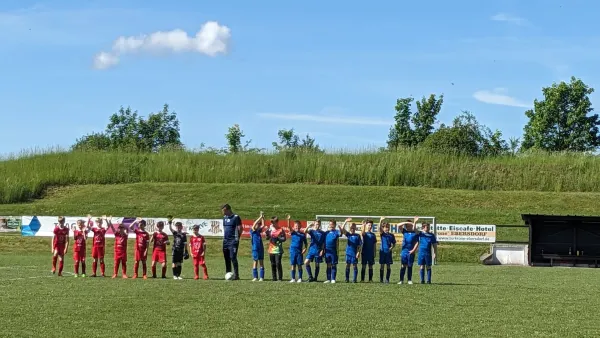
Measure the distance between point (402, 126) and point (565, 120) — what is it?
17.8 meters

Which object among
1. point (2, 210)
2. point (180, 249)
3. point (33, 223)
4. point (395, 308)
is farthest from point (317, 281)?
point (2, 210)

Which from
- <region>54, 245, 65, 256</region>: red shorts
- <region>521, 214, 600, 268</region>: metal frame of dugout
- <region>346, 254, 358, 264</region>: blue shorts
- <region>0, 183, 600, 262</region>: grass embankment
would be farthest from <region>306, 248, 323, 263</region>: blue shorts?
<region>0, 183, 600, 262</region>: grass embankment

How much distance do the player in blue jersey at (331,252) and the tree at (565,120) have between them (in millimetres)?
73482

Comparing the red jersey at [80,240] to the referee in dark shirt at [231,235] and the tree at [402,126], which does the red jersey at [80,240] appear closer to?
the referee in dark shirt at [231,235]

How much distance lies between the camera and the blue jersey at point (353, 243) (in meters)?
24.9

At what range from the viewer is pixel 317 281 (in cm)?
2514

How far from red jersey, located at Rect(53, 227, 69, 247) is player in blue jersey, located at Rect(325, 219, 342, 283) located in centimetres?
788

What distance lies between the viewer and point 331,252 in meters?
24.7

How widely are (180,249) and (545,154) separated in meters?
49.1

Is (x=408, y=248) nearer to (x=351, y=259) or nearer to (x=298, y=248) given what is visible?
(x=351, y=259)

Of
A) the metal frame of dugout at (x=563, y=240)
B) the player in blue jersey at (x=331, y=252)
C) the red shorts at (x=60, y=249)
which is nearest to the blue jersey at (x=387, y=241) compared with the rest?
the player in blue jersey at (x=331, y=252)

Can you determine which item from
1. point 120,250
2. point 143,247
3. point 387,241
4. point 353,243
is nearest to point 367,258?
point 353,243

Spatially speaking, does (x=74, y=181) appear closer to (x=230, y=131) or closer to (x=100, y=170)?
(x=100, y=170)

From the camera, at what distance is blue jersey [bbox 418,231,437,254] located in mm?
24375
